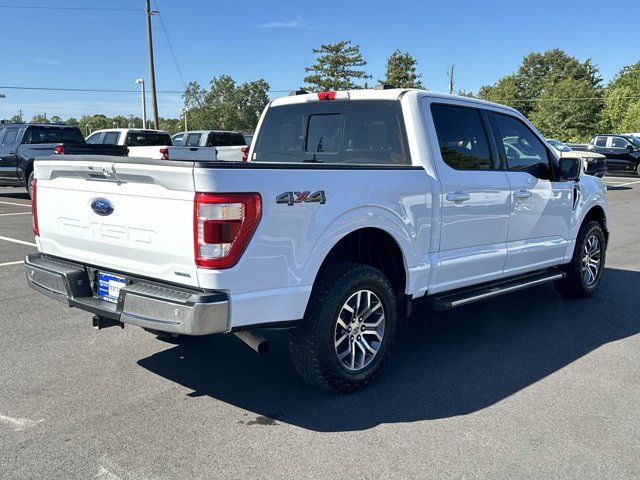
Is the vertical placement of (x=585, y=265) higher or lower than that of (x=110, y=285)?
lower

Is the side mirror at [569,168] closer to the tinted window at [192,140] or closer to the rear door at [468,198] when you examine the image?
the rear door at [468,198]

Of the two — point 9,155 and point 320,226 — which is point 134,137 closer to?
point 9,155

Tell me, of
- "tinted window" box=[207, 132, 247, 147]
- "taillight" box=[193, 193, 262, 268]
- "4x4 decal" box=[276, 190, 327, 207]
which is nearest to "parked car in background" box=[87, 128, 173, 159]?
"tinted window" box=[207, 132, 247, 147]

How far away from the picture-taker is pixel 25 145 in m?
15.2

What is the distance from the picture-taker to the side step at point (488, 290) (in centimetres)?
435

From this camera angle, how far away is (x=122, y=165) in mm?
3336

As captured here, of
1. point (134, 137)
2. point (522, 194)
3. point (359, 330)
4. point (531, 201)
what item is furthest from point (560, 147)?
point (359, 330)

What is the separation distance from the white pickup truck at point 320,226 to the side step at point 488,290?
0.08 feet

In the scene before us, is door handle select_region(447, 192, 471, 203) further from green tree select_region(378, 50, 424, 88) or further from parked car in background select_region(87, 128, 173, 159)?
green tree select_region(378, 50, 424, 88)

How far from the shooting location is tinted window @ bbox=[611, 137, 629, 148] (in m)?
24.9

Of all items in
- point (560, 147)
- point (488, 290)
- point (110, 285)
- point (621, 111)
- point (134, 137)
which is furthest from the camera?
point (621, 111)

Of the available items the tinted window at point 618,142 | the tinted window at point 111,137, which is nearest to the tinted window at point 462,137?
the tinted window at point 111,137

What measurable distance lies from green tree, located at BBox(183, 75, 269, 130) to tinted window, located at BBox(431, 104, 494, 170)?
345ft

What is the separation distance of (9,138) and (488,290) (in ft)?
48.9
